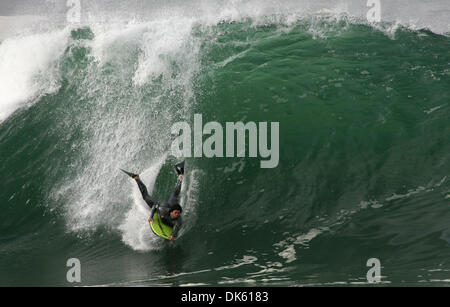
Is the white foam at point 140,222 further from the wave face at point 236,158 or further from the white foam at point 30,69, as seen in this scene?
the white foam at point 30,69

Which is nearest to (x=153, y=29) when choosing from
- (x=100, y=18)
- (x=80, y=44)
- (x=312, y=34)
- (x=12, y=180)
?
(x=80, y=44)

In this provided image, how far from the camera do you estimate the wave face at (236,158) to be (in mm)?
6668

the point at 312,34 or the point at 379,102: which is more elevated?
the point at 312,34

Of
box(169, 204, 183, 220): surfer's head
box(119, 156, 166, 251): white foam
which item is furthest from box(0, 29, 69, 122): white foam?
box(169, 204, 183, 220): surfer's head

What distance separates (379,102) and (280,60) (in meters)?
2.61

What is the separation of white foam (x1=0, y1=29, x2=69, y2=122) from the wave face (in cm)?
4

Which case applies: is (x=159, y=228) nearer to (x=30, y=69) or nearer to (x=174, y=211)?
(x=174, y=211)

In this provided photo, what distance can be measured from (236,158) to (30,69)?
6.28 m

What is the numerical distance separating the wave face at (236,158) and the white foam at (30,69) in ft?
0.13

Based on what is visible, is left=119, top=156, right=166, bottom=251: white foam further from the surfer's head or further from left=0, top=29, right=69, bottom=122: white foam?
left=0, top=29, right=69, bottom=122: white foam

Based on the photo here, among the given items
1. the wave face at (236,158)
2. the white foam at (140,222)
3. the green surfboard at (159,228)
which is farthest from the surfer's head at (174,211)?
the white foam at (140,222)

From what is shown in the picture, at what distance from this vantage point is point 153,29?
1073cm

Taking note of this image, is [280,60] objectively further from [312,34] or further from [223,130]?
[223,130]

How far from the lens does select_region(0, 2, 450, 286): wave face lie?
6.67 metres
